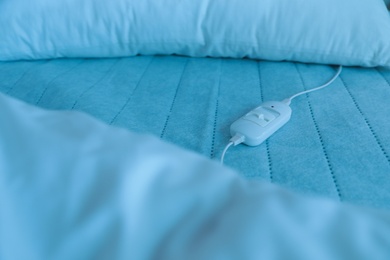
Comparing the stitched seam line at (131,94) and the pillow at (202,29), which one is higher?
the pillow at (202,29)

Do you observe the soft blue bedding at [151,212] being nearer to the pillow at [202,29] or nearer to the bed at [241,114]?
the bed at [241,114]

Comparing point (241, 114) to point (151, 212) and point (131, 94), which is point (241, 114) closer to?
point (131, 94)

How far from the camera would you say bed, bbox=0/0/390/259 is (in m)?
0.24

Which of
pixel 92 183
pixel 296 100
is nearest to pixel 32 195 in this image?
pixel 92 183

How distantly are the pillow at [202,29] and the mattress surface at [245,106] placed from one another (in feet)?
0.10

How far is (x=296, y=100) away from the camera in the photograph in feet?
2.00

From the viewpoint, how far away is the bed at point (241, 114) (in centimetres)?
24

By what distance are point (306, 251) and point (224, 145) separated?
305mm

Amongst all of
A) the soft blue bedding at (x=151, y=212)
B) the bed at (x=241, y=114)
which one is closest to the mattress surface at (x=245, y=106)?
the bed at (x=241, y=114)

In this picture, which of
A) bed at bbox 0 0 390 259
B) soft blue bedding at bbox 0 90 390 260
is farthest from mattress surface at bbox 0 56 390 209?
soft blue bedding at bbox 0 90 390 260

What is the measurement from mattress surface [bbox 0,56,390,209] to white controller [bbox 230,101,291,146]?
0.6 inches

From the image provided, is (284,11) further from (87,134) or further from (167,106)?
(87,134)

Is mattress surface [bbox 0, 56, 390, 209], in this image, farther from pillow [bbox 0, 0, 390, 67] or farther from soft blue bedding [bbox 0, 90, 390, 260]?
soft blue bedding [bbox 0, 90, 390, 260]

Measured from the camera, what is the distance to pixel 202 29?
701 millimetres
